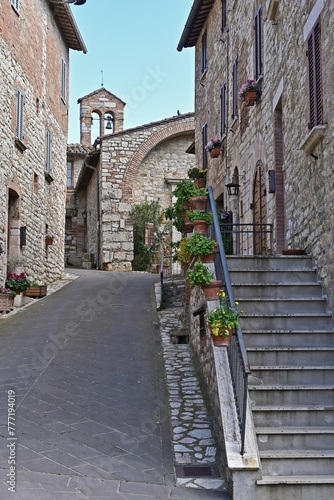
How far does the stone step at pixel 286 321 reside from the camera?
6.75 metres

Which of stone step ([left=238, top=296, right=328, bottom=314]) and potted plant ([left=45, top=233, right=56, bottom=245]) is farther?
potted plant ([left=45, top=233, right=56, bottom=245])

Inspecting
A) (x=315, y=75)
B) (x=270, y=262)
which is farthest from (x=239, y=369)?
(x=315, y=75)

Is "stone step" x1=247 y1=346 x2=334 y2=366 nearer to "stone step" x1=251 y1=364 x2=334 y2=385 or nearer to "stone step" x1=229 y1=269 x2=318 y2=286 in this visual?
"stone step" x1=251 y1=364 x2=334 y2=385

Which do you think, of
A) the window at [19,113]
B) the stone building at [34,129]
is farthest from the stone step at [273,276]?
the window at [19,113]

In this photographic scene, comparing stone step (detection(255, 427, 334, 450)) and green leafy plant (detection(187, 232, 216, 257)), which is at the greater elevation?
green leafy plant (detection(187, 232, 216, 257))

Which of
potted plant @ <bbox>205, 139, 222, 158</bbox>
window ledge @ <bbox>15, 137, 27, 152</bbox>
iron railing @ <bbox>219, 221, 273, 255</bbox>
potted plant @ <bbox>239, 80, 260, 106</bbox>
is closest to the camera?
iron railing @ <bbox>219, 221, 273, 255</bbox>

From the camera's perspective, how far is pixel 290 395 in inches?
227

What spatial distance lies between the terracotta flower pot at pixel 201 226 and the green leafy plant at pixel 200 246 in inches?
23.4

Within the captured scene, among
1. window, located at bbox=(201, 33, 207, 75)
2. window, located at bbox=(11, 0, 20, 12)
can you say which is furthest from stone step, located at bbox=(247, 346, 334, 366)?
window, located at bbox=(201, 33, 207, 75)

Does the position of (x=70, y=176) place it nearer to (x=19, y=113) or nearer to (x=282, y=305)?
(x=19, y=113)

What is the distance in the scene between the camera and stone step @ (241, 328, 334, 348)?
21.3 ft

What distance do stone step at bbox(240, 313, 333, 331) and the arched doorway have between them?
347 centimetres

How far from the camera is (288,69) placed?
873 cm

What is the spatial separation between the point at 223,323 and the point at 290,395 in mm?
941
